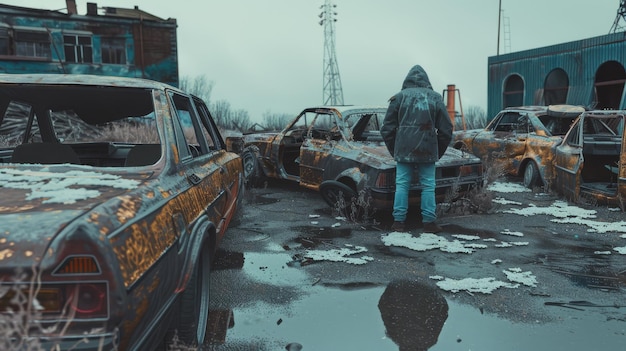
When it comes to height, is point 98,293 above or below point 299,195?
above

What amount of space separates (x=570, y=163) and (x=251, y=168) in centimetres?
525

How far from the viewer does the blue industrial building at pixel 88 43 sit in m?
21.8

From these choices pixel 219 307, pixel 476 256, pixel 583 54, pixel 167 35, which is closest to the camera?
pixel 219 307

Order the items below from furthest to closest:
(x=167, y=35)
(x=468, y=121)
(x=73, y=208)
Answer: (x=468, y=121), (x=167, y=35), (x=73, y=208)

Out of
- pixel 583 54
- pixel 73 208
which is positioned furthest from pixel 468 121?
pixel 73 208

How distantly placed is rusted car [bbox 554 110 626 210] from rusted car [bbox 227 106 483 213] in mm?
1717

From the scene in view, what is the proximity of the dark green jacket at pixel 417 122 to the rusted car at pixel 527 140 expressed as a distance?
2.44 metres

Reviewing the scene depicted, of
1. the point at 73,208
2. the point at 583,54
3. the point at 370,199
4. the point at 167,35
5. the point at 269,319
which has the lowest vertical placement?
the point at 269,319

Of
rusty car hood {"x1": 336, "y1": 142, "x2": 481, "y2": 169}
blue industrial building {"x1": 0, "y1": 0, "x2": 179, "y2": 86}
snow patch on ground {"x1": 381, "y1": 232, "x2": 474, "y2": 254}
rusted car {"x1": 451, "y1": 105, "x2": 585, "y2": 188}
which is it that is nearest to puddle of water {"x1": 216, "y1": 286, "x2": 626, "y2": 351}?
snow patch on ground {"x1": 381, "y1": 232, "x2": 474, "y2": 254}

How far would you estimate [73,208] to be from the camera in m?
1.86

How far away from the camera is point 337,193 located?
628cm

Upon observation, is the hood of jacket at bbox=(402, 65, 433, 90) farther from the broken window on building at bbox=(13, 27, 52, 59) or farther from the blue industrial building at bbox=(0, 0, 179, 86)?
the broken window on building at bbox=(13, 27, 52, 59)

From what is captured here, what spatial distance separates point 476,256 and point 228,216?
2.41 meters

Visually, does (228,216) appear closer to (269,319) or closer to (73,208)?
(269,319)
